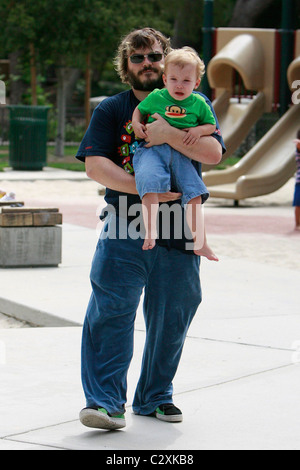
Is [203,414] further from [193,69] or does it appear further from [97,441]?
[193,69]

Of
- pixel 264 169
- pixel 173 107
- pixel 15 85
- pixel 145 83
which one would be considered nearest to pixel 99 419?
pixel 173 107

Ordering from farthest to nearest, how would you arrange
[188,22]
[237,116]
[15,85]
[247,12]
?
[15,85]
[188,22]
[247,12]
[237,116]

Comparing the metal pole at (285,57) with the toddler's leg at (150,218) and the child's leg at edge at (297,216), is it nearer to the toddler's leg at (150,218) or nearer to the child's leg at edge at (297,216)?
the child's leg at edge at (297,216)

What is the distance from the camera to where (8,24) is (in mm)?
28438

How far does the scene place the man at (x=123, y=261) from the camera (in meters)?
4.52

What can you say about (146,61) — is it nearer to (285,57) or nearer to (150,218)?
(150,218)

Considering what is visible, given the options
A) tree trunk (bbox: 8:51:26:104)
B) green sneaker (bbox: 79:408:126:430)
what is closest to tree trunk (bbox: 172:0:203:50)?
tree trunk (bbox: 8:51:26:104)

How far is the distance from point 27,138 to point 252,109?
280 inches

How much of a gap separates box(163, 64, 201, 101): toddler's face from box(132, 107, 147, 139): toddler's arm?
185mm

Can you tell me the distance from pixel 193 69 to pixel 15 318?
3.75 metres

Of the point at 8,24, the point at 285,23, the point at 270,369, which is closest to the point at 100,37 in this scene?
the point at 8,24

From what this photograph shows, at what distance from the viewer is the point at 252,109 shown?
19.7m

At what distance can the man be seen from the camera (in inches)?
178

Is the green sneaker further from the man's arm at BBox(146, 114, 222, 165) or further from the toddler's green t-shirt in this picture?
the toddler's green t-shirt
